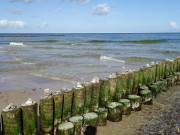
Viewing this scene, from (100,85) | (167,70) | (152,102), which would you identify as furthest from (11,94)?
(167,70)

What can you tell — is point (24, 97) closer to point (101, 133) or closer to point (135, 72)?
point (101, 133)

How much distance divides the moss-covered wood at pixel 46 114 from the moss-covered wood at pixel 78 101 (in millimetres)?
892

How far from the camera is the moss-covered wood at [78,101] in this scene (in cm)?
580

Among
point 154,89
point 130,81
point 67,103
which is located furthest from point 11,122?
point 154,89

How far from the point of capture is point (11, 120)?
435 centimetres

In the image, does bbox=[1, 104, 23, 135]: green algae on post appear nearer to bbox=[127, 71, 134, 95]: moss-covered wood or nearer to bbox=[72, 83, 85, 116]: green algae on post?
bbox=[72, 83, 85, 116]: green algae on post

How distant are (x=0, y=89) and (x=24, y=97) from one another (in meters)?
1.98

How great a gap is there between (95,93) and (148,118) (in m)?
2.17

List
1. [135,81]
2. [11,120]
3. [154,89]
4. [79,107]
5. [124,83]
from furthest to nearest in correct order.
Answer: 1. [154,89]
2. [135,81]
3. [124,83]
4. [79,107]
5. [11,120]

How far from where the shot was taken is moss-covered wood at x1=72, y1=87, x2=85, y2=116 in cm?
580

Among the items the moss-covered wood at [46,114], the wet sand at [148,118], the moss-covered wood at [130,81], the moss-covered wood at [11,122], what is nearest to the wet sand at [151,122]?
the wet sand at [148,118]

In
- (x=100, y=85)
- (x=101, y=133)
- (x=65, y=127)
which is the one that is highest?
(x=100, y=85)

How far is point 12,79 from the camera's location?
11.9 m

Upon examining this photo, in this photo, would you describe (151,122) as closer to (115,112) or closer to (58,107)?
(115,112)
